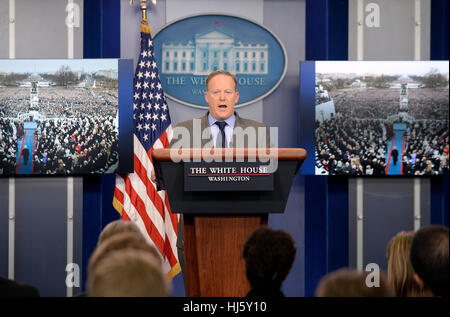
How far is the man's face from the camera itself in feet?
12.5

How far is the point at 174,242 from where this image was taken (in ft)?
Result: 14.7

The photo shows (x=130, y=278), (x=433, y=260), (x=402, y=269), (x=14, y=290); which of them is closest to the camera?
(x=130, y=278)

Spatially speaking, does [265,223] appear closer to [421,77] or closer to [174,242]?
[174,242]

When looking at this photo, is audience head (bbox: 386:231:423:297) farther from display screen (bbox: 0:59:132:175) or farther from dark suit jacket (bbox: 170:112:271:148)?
display screen (bbox: 0:59:132:175)

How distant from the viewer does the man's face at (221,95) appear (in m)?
3.80

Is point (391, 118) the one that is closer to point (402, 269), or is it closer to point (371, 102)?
point (371, 102)

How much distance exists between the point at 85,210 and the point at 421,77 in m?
3.09

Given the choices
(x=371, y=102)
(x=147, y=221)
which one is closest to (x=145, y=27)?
(x=147, y=221)

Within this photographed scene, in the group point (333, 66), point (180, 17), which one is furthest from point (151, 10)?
point (333, 66)

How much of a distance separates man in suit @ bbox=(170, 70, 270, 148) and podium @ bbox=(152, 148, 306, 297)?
145cm

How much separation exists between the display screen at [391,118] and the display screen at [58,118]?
1.91 metres

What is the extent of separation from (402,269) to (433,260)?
0.34 metres

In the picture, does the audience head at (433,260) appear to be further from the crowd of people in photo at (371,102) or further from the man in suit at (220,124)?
the crowd of people in photo at (371,102)

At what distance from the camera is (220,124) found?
382 cm
